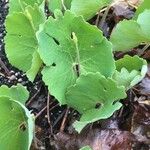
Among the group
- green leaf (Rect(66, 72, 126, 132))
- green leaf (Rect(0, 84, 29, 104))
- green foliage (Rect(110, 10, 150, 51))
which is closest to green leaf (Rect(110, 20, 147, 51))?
green foliage (Rect(110, 10, 150, 51))

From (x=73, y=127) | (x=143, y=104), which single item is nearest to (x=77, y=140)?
(x=73, y=127)

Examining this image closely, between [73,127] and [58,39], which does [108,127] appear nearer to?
[73,127]

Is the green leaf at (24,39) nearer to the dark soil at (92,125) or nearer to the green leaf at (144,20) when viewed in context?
the dark soil at (92,125)

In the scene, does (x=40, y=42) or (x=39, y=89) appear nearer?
(x=40, y=42)

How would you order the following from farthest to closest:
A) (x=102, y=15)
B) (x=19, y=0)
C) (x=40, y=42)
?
1. (x=102, y=15)
2. (x=19, y=0)
3. (x=40, y=42)

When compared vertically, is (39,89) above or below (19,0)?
below

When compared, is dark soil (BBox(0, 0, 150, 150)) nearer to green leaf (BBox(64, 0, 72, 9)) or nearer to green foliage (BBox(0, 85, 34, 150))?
green foliage (BBox(0, 85, 34, 150))

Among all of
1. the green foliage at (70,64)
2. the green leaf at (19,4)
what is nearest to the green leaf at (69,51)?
the green foliage at (70,64)
